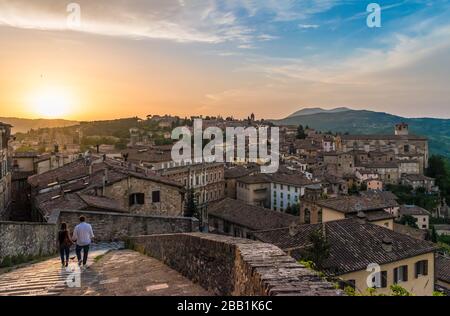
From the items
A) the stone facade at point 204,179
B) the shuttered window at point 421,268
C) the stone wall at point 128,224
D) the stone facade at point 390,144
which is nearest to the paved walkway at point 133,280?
the stone wall at point 128,224

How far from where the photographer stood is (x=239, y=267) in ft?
20.0

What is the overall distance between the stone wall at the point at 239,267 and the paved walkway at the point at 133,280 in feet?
0.81

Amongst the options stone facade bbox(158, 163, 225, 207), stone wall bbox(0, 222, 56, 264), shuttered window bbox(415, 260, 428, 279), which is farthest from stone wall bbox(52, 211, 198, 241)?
stone facade bbox(158, 163, 225, 207)

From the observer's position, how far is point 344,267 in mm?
Result: 17422

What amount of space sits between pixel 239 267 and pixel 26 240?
783cm

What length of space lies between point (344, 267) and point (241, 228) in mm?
31626

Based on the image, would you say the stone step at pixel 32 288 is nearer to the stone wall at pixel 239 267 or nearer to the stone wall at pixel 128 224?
the stone wall at pixel 239 267

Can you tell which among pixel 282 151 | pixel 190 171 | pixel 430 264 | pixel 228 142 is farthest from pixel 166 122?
pixel 430 264

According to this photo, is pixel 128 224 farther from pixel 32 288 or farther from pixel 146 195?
pixel 32 288

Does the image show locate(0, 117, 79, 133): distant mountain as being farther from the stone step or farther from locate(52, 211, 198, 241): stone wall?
the stone step

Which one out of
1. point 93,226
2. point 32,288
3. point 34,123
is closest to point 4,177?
point 93,226

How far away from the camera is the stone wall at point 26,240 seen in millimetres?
10564

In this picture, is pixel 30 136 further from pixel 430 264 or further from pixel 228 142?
pixel 430 264
